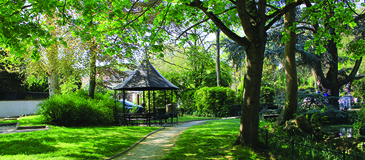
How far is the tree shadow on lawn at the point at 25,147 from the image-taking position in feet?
21.8

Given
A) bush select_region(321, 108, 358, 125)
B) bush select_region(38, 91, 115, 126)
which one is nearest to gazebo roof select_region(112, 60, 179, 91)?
bush select_region(38, 91, 115, 126)

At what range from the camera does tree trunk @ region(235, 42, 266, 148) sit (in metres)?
6.70

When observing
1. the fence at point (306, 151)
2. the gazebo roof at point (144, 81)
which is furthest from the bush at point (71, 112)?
the fence at point (306, 151)

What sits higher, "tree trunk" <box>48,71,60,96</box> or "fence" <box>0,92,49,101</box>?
"tree trunk" <box>48,71,60,96</box>

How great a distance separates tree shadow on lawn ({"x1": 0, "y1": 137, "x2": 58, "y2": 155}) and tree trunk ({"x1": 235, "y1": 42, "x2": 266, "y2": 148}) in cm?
564

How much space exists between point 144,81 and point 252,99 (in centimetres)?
895

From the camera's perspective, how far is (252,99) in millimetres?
6699

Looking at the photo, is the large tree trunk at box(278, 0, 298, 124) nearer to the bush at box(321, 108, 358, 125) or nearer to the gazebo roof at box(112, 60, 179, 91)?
the bush at box(321, 108, 358, 125)

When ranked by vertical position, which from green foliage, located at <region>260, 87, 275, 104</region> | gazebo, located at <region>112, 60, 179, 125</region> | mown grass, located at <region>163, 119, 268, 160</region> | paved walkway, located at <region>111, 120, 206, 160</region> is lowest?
paved walkway, located at <region>111, 120, 206, 160</region>

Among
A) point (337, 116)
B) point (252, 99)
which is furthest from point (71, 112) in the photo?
point (337, 116)

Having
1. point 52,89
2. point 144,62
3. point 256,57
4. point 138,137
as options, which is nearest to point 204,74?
point 144,62

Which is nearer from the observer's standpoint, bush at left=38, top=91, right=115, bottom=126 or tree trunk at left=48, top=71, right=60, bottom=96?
bush at left=38, top=91, right=115, bottom=126

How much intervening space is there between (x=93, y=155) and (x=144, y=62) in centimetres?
900

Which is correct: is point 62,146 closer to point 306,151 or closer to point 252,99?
point 252,99
